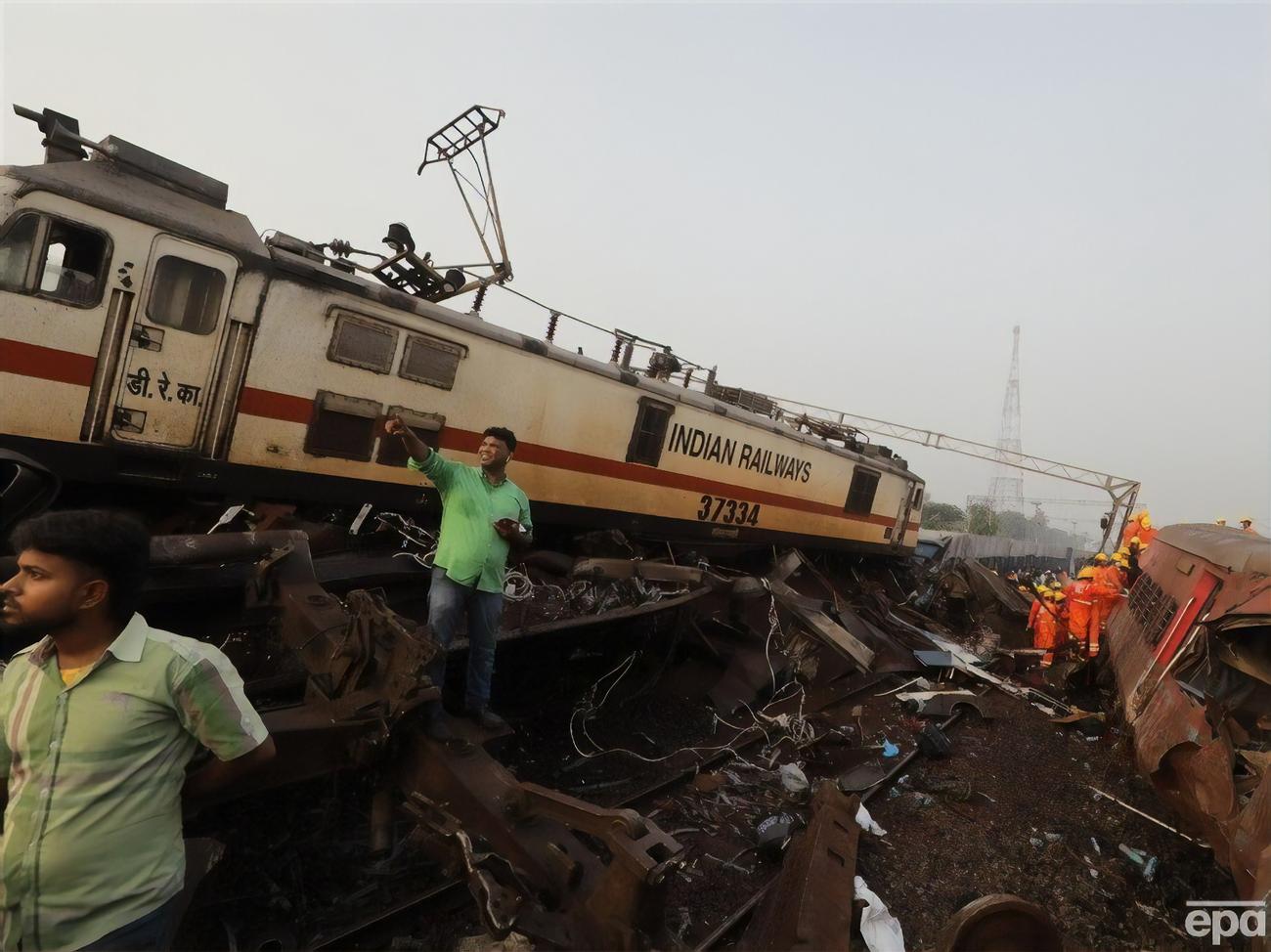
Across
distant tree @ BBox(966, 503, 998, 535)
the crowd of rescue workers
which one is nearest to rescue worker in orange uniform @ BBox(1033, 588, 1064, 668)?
the crowd of rescue workers

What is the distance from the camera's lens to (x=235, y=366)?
5.43m

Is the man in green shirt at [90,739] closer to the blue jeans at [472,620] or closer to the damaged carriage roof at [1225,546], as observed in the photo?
the blue jeans at [472,620]

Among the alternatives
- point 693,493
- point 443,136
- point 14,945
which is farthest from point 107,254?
point 693,493

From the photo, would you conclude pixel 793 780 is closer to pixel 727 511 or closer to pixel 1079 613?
pixel 727 511

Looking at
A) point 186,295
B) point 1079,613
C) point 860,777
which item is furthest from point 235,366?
point 1079,613

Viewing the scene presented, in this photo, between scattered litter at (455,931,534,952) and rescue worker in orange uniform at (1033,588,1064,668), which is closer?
scattered litter at (455,931,534,952)

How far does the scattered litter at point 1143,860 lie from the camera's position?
192 inches

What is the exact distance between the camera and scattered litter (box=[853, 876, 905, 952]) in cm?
369

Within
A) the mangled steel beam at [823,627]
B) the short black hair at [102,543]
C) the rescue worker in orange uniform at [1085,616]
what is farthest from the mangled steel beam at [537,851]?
the rescue worker in orange uniform at [1085,616]

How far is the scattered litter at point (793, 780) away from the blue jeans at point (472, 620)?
105 inches

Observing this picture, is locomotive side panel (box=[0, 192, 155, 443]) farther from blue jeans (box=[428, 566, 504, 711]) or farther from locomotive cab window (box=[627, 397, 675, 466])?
locomotive cab window (box=[627, 397, 675, 466])

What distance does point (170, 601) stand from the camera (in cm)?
433

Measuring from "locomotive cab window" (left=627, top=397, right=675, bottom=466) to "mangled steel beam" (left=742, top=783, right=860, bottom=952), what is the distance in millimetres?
5144

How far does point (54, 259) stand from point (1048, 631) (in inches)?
529
